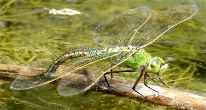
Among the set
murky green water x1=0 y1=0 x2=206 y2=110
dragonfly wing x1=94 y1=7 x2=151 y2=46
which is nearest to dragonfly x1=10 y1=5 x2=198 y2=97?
dragonfly wing x1=94 y1=7 x2=151 y2=46

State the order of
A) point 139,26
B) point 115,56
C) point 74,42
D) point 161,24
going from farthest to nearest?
point 74,42 → point 139,26 → point 161,24 → point 115,56

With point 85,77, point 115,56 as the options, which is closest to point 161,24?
point 115,56

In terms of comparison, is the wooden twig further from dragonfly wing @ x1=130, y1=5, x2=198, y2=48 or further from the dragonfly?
dragonfly wing @ x1=130, y1=5, x2=198, y2=48

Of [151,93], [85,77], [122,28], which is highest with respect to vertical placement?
[122,28]

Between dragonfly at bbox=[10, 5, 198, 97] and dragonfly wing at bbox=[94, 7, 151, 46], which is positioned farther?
dragonfly wing at bbox=[94, 7, 151, 46]

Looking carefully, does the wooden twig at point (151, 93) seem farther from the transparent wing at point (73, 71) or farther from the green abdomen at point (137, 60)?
the green abdomen at point (137, 60)

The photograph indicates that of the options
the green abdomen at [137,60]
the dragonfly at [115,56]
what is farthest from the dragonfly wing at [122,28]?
the green abdomen at [137,60]

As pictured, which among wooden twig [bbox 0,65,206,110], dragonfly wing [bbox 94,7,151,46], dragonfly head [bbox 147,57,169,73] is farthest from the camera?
dragonfly wing [bbox 94,7,151,46]

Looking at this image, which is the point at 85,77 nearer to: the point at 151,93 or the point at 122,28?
the point at 151,93
